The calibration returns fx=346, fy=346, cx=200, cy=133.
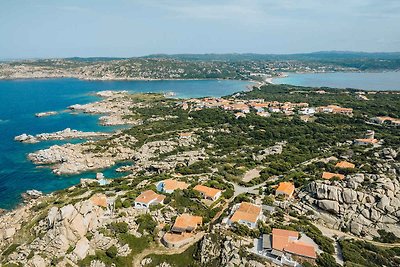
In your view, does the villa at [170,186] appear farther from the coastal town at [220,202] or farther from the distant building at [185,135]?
the distant building at [185,135]

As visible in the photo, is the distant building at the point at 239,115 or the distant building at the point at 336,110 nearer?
the distant building at the point at 336,110

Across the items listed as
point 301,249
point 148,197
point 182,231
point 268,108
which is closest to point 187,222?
point 182,231

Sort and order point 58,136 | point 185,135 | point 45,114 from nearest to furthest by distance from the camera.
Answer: point 185,135 < point 58,136 < point 45,114

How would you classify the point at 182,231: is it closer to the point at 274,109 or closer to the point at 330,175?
the point at 330,175

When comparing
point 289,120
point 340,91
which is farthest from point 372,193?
point 340,91

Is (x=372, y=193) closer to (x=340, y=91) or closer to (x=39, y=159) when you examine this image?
(x=39, y=159)

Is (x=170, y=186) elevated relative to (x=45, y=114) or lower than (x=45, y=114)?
elevated

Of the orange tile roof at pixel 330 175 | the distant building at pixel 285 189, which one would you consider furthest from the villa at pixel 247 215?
the orange tile roof at pixel 330 175
